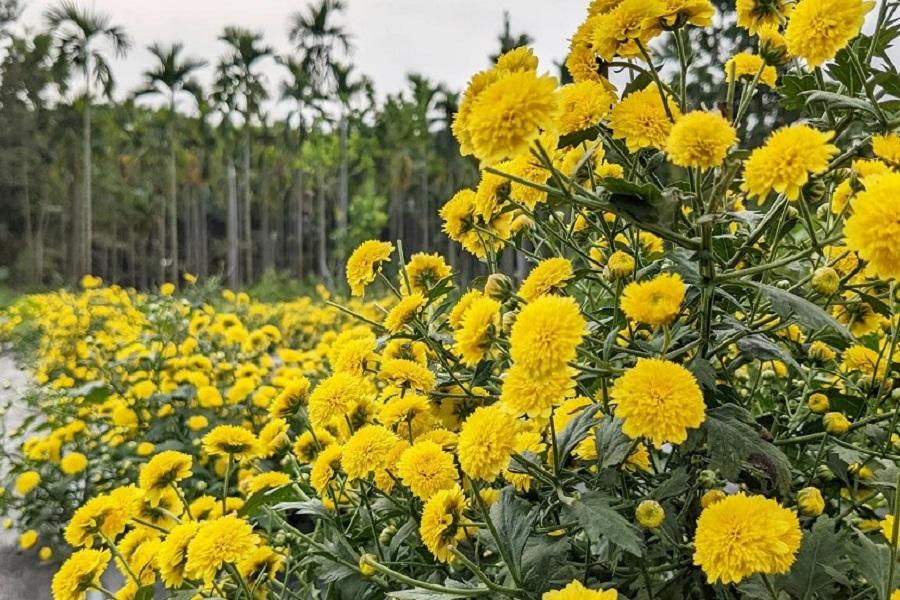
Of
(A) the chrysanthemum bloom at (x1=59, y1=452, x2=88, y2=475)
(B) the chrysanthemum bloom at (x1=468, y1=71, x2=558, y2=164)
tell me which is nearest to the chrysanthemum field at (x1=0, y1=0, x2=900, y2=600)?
(B) the chrysanthemum bloom at (x1=468, y1=71, x2=558, y2=164)

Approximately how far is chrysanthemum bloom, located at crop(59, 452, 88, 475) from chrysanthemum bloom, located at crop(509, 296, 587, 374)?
2.06 metres

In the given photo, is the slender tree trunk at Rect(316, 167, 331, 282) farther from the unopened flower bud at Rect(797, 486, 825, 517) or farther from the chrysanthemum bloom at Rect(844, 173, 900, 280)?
the chrysanthemum bloom at Rect(844, 173, 900, 280)

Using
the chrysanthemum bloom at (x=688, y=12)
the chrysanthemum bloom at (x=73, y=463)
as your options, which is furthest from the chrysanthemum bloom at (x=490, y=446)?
the chrysanthemum bloom at (x=73, y=463)

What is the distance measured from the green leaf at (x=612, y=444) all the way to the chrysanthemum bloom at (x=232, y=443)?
0.73m

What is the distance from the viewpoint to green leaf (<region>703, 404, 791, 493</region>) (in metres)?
0.63

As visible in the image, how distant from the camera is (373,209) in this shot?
22500 mm

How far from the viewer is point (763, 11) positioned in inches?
29.9

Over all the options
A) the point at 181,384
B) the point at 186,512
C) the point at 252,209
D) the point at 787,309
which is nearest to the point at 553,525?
the point at 787,309

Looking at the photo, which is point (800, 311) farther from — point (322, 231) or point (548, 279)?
point (322, 231)

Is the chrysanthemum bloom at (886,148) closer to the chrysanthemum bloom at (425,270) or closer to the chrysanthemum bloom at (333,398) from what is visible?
the chrysanthemum bloom at (425,270)

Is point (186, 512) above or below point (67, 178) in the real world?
below

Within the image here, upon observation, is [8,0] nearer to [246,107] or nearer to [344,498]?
[246,107]

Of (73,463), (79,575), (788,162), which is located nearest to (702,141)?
(788,162)

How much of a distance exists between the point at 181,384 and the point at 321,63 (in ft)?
53.7
